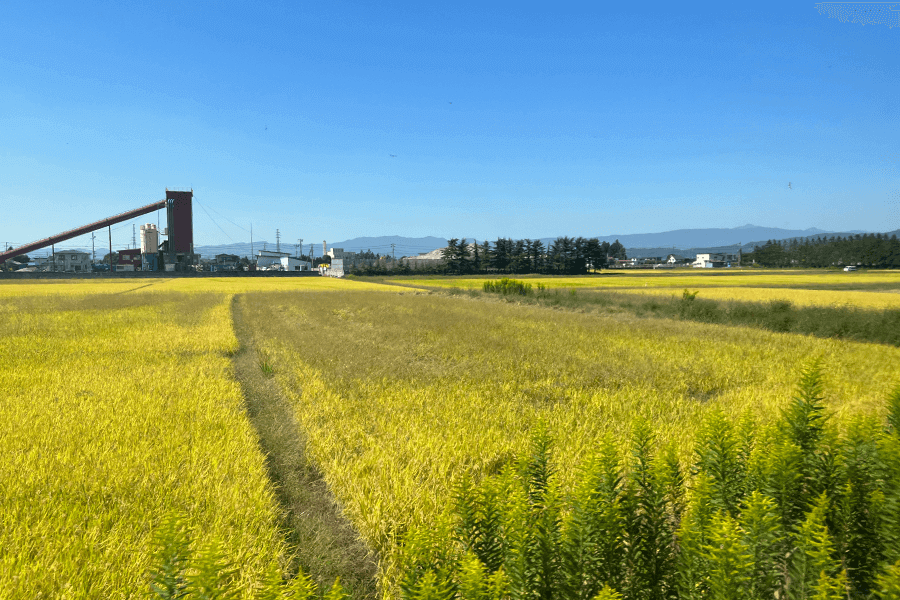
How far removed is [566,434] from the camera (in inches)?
265

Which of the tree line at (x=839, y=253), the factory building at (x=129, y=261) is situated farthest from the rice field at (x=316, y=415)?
the tree line at (x=839, y=253)

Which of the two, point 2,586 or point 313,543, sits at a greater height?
point 2,586

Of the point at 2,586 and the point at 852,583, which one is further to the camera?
the point at 2,586

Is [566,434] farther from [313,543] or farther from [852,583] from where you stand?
[852,583]

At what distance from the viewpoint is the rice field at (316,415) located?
3.98 metres

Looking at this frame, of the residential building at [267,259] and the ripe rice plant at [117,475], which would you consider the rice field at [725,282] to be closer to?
the ripe rice plant at [117,475]

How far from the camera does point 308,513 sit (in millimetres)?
5066

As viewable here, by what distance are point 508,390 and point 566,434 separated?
304 cm

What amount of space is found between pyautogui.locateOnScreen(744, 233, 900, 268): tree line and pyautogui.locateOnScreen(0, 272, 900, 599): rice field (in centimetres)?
12954

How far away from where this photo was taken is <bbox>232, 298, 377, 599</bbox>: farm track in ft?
13.2

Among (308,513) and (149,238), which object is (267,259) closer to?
(149,238)

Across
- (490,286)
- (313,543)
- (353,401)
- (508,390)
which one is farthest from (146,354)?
(490,286)

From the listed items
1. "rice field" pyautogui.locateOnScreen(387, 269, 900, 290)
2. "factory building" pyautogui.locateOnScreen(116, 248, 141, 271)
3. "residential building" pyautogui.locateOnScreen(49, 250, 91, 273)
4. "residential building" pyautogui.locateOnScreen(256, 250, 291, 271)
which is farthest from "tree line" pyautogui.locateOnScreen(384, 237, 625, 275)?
"residential building" pyautogui.locateOnScreen(49, 250, 91, 273)

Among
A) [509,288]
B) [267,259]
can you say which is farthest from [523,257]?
[267,259]
